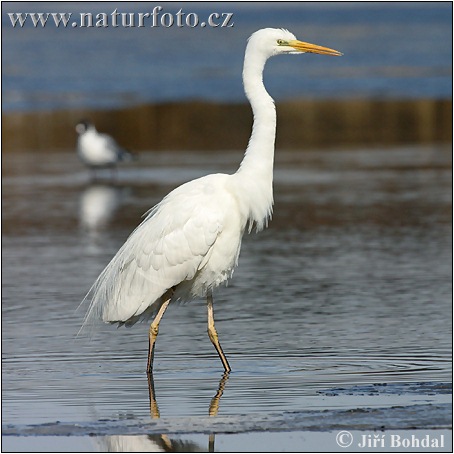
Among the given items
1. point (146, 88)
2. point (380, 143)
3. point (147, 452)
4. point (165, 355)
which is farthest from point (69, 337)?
point (146, 88)

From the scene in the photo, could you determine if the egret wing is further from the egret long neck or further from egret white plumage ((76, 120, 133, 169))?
egret white plumage ((76, 120, 133, 169))

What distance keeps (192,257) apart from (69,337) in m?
1.32

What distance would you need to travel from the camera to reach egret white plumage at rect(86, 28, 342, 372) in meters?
7.72

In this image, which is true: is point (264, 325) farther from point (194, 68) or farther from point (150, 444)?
point (194, 68)

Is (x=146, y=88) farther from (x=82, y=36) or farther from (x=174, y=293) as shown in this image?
(x=82, y=36)

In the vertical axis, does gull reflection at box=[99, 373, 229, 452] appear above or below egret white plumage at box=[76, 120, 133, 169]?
below

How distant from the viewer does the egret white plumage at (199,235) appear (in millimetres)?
7723

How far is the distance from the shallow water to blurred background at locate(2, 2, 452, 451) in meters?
0.02

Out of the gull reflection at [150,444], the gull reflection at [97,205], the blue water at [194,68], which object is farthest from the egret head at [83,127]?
the gull reflection at [150,444]

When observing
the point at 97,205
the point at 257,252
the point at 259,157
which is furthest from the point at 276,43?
the point at 97,205

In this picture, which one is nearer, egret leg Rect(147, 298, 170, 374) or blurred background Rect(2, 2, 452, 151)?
egret leg Rect(147, 298, 170, 374)

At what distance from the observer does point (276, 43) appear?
8.11m

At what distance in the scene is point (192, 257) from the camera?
25.4 ft

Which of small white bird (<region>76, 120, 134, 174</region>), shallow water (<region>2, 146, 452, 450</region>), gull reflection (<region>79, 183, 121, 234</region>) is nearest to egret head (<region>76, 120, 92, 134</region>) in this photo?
small white bird (<region>76, 120, 134, 174</region>)
